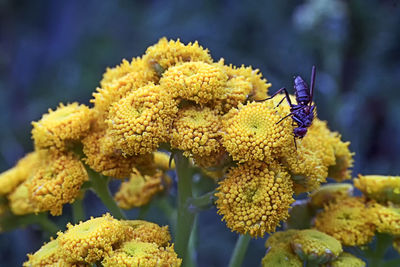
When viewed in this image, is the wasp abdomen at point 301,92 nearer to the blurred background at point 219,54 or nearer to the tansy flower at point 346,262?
the tansy flower at point 346,262

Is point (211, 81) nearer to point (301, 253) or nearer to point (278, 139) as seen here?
point (278, 139)

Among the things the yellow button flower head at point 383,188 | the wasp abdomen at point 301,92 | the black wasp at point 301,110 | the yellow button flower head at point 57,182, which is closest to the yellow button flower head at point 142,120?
the yellow button flower head at point 57,182

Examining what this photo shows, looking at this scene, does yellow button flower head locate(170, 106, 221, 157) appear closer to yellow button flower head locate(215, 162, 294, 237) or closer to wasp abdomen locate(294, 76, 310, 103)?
yellow button flower head locate(215, 162, 294, 237)

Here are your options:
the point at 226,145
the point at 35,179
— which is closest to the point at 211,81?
the point at 226,145

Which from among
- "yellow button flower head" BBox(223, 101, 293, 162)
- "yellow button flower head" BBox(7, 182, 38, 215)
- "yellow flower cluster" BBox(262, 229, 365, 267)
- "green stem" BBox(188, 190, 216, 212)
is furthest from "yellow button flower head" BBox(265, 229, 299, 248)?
"yellow button flower head" BBox(7, 182, 38, 215)

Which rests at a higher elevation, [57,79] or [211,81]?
[57,79]
